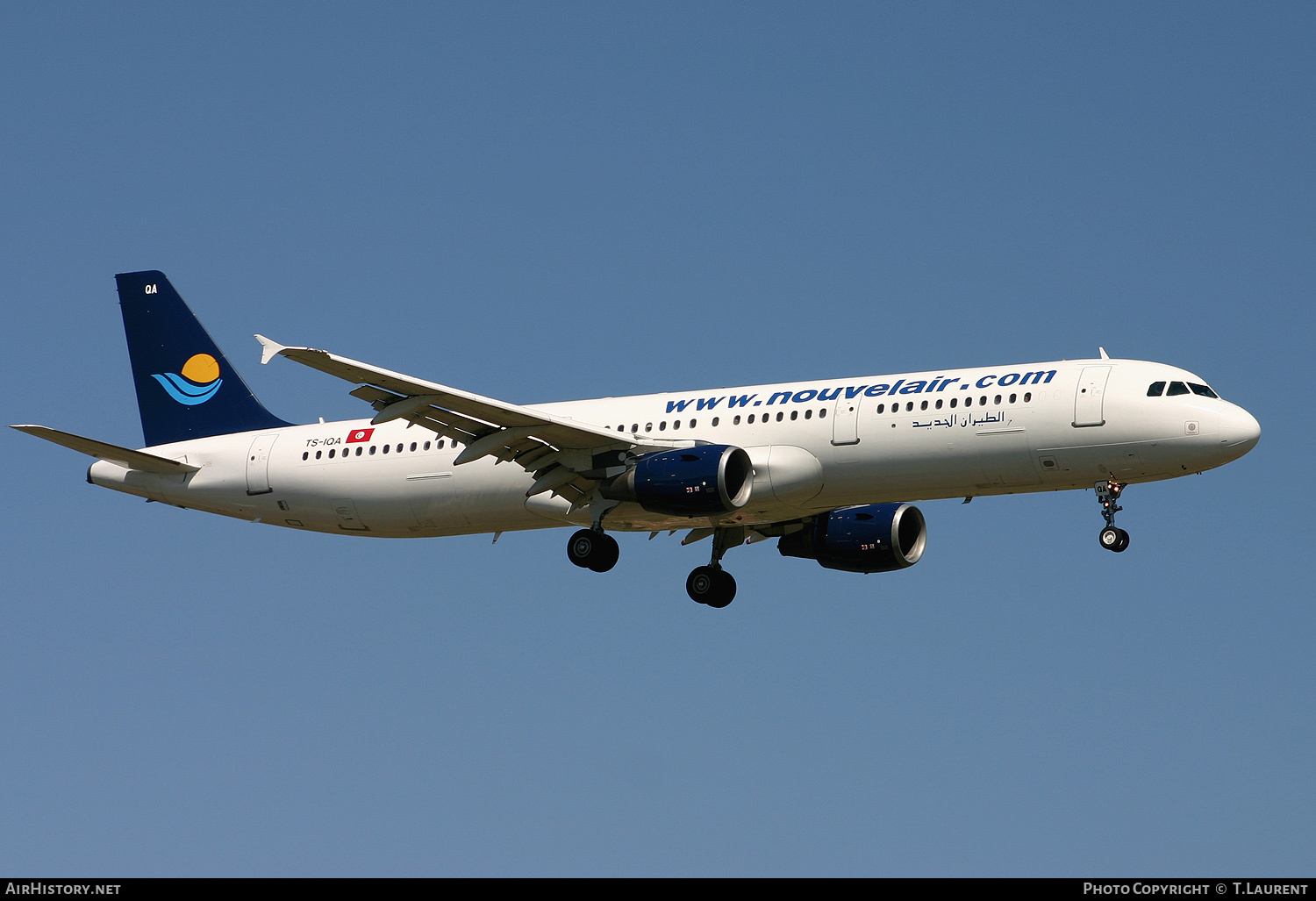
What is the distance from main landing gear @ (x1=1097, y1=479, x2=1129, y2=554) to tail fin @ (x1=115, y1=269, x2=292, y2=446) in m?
21.7

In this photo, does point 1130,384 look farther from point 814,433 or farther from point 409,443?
point 409,443

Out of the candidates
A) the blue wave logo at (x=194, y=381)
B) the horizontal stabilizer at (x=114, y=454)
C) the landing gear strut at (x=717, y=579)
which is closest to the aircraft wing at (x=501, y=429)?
the landing gear strut at (x=717, y=579)

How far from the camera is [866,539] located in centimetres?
4328

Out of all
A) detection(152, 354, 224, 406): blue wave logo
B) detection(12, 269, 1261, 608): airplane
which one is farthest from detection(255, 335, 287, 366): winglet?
detection(152, 354, 224, 406): blue wave logo

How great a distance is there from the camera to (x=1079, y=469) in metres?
37.4

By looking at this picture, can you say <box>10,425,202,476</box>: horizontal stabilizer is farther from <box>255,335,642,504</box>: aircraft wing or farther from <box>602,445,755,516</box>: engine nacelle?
<box>602,445,755,516</box>: engine nacelle

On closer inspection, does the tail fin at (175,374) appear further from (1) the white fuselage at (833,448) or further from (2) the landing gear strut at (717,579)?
(2) the landing gear strut at (717,579)

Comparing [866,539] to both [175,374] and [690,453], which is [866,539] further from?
[175,374]

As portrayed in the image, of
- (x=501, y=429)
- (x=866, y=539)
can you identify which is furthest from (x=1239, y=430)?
(x=501, y=429)

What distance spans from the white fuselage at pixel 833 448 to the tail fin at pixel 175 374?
257cm

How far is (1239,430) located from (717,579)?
44.7 feet

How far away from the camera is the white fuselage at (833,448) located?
37125 mm
